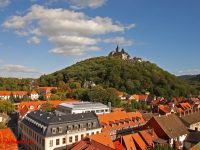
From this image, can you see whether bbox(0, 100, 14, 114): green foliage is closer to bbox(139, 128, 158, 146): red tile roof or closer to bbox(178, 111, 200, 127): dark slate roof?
bbox(139, 128, 158, 146): red tile roof

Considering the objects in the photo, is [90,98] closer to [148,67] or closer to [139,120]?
[139,120]

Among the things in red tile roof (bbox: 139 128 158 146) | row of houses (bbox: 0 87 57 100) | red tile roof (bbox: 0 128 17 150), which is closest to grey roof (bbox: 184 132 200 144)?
red tile roof (bbox: 139 128 158 146)

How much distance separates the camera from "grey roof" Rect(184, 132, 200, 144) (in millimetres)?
38806

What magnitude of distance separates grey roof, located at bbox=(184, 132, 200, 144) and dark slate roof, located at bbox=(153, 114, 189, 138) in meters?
1.13

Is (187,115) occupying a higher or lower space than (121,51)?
lower

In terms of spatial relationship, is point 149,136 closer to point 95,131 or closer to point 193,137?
point 193,137

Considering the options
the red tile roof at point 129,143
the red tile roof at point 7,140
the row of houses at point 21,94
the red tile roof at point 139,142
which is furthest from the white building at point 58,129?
the row of houses at point 21,94

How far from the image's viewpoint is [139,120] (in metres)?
Answer: 51.1

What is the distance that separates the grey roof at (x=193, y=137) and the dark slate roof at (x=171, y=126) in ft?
3.71

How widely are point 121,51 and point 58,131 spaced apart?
166 metres

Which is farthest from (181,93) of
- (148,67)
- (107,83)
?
(107,83)

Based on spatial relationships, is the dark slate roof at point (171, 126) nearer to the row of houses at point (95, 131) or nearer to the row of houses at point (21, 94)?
the row of houses at point (95, 131)

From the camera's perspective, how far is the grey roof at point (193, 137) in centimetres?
3881

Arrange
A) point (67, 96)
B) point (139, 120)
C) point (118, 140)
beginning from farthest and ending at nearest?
point (67, 96) < point (139, 120) < point (118, 140)
